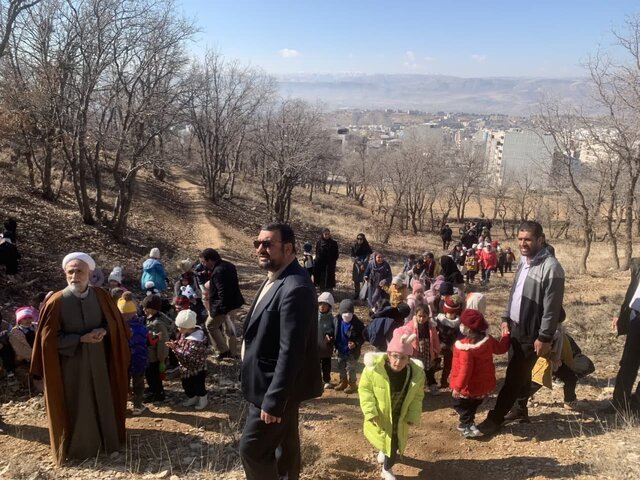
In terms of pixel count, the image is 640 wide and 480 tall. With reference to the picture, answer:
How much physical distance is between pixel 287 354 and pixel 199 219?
20400 mm

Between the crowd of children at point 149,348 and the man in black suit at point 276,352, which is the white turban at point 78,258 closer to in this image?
the crowd of children at point 149,348

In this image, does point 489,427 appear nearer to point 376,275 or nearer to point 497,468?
point 497,468

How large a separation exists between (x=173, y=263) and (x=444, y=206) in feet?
135

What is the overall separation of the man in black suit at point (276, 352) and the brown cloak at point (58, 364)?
4.96 ft

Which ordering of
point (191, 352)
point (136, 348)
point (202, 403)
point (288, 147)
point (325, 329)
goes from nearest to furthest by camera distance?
point (136, 348)
point (191, 352)
point (202, 403)
point (325, 329)
point (288, 147)

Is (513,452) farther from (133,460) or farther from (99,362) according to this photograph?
(99,362)

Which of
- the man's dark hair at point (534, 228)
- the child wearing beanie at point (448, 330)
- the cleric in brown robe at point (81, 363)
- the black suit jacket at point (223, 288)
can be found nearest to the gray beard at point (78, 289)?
the cleric in brown robe at point (81, 363)

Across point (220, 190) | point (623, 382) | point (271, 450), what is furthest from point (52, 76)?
point (220, 190)

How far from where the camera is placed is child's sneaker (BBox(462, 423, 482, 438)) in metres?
4.38

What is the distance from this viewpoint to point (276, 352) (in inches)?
114

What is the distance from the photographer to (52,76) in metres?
13.3

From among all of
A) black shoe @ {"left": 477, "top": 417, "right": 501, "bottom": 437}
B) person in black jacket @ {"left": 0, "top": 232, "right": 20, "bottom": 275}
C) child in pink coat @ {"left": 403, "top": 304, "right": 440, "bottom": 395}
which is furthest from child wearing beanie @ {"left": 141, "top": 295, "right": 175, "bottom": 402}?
person in black jacket @ {"left": 0, "top": 232, "right": 20, "bottom": 275}

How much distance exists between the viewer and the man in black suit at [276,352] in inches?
110

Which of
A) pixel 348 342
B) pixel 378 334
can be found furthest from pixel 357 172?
pixel 378 334
